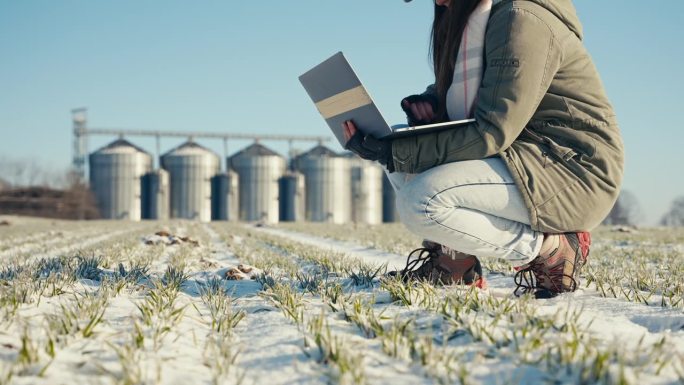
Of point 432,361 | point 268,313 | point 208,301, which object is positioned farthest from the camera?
point 208,301

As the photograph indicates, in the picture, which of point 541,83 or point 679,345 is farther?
point 541,83

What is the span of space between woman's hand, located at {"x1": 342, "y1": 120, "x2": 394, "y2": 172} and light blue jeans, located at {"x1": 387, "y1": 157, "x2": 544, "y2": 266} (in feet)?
0.72

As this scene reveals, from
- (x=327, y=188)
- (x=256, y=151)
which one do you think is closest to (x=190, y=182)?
(x=256, y=151)

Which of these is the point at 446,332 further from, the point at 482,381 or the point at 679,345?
the point at 679,345

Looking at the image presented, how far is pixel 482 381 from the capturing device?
167 centimetres

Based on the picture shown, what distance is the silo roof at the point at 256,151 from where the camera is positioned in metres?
44.5

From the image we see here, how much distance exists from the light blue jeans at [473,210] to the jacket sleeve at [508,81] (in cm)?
13

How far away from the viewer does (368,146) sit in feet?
10.4

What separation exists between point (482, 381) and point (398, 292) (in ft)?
3.74

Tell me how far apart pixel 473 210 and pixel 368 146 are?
686 millimetres

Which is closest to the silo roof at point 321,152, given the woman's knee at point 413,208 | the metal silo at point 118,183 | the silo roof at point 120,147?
the silo roof at point 120,147

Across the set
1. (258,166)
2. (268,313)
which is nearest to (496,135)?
(268,313)

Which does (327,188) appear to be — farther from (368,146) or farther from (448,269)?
(368,146)

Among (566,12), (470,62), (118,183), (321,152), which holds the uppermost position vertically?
(321,152)
